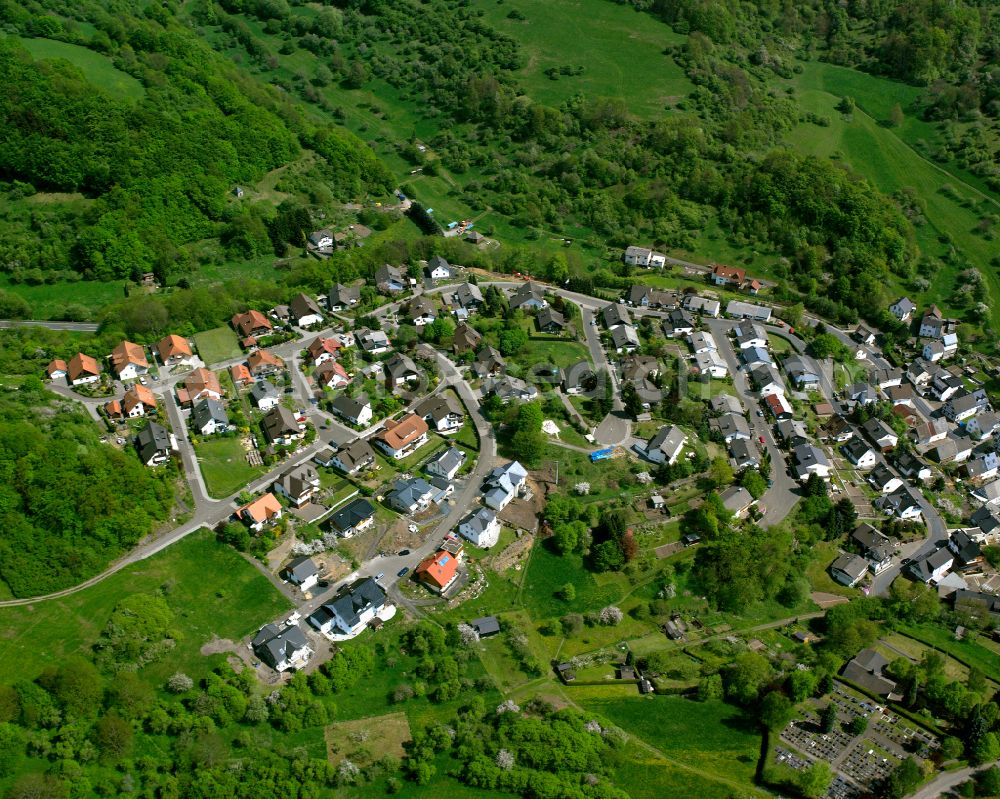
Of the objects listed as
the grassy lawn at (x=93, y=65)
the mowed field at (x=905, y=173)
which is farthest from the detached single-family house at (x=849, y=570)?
the grassy lawn at (x=93, y=65)

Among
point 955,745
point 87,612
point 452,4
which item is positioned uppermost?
point 452,4

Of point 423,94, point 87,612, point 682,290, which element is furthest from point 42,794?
point 423,94

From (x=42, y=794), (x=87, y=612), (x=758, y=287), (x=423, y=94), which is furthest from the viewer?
(x=423, y=94)

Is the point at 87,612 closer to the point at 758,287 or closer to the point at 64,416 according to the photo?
the point at 64,416

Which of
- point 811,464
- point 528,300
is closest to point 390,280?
point 528,300

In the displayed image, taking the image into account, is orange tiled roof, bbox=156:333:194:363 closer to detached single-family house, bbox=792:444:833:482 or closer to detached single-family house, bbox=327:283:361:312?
detached single-family house, bbox=327:283:361:312

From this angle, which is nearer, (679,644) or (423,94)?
(679,644)

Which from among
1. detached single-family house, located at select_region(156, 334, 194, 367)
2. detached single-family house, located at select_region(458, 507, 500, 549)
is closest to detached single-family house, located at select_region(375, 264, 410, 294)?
detached single-family house, located at select_region(156, 334, 194, 367)

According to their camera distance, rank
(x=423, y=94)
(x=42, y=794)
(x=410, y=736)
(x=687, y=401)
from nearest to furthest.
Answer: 1. (x=42, y=794)
2. (x=410, y=736)
3. (x=687, y=401)
4. (x=423, y=94)
